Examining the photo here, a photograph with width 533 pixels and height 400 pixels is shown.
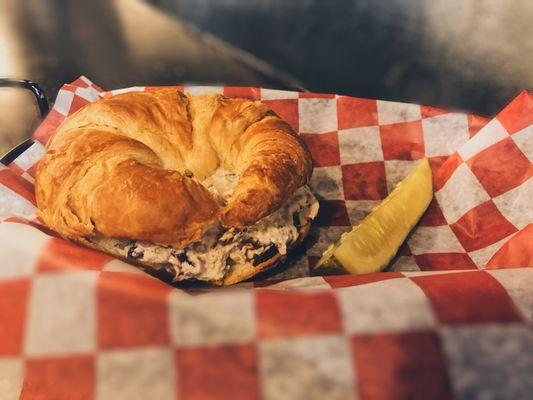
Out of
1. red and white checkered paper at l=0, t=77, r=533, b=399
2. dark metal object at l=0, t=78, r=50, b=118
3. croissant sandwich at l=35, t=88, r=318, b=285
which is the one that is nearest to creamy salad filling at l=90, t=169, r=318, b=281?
croissant sandwich at l=35, t=88, r=318, b=285

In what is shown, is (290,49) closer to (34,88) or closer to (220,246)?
(34,88)

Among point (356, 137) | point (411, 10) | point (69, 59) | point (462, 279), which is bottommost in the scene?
point (69, 59)

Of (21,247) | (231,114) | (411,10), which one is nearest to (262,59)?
(411,10)

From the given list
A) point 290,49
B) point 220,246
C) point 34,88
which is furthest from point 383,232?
point 290,49

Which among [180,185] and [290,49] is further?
[290,49]

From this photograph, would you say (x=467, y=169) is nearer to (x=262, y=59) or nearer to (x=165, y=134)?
(x=165, y=134)

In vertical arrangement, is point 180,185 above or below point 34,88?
above
